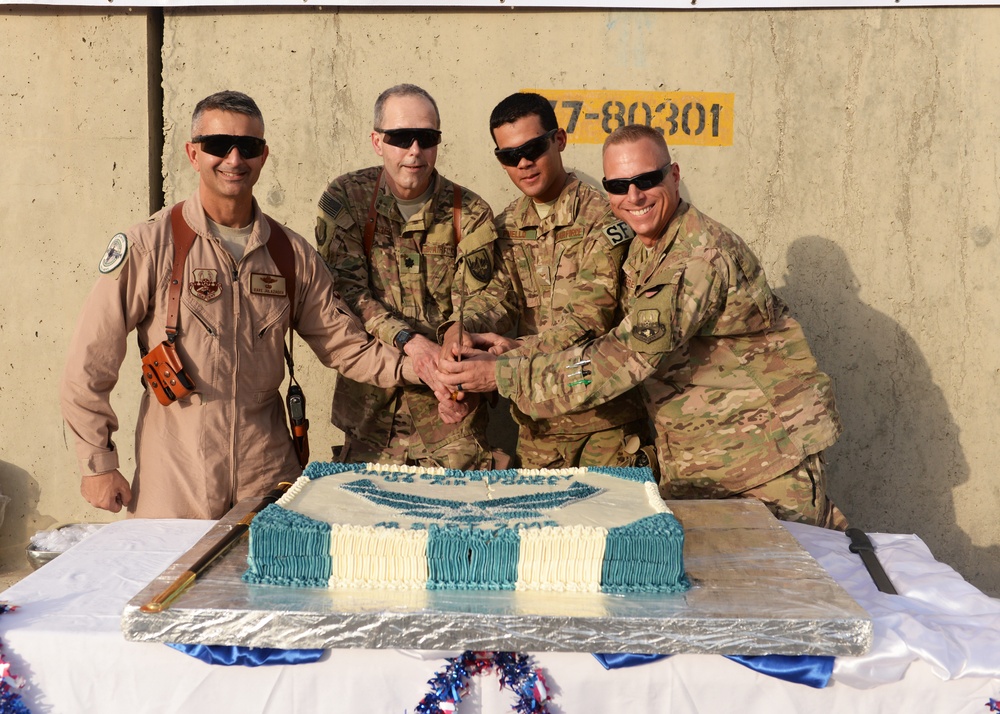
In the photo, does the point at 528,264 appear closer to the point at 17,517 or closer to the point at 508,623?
the point at 508,623

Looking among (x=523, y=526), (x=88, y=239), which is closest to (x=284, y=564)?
(x=523, y=526)

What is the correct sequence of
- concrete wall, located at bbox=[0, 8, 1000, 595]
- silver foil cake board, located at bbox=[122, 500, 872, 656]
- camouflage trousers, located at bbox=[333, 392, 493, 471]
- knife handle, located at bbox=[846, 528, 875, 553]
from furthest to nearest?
concrete wall, located at bbox=[0, 8, 1000, 595] → camouflage trousers, located at bbox=[333, 392, 493, 471] → knife handle, located at bbox=[846, 528, 875, 553] → silver foil cake board, located at bbox=[122, 500, 872, 656]

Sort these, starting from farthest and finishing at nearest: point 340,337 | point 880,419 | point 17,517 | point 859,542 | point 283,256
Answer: point 17,517 → point 880,419 → point 340,337 → point 283,256 → point 859,542

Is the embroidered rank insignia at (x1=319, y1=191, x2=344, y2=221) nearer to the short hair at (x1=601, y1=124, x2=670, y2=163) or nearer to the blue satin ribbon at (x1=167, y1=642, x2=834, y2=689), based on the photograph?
the short hair at (x1=601, y1=124, x2=670, y2=163)

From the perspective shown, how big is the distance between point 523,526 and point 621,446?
72.0 inches

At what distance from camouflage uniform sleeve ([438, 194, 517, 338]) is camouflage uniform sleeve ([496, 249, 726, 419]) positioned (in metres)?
0.65

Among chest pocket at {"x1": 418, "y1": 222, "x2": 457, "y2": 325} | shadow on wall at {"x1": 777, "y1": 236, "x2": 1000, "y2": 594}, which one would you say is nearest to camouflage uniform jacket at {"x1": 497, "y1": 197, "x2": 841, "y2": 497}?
chest pocket at {"x1": 418, "y1": 222, "x2": 457, "y2": 325}

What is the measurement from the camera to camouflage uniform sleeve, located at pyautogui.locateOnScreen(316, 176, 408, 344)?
150 inches

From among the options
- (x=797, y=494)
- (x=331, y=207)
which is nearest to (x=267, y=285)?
(x=331, y=207)

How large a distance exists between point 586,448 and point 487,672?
1986 millimetres

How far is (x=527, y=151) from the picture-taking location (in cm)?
365

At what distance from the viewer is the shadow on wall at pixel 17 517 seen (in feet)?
16.0

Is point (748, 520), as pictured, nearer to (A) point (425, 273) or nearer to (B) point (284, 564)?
(B) point (284, 564)

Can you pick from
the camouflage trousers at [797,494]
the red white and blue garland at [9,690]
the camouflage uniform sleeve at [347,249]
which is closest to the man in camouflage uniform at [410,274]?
the camouflage uniform sleeve at [347,249]
